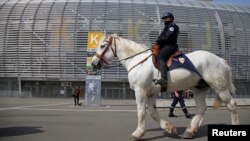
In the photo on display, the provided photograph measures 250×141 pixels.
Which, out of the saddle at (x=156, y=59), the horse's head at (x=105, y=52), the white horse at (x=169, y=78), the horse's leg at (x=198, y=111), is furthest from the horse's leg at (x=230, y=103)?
the horse's head at (x=105, y=52)

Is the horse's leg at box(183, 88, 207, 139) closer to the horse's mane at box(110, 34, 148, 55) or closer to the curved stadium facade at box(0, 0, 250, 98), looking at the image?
the horse's mane at box(110, 34, 148, 55)

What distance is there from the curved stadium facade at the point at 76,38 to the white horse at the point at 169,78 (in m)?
52.1

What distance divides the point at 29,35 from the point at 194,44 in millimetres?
29209

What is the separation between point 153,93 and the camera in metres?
8.64

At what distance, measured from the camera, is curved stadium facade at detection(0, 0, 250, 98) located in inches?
2470

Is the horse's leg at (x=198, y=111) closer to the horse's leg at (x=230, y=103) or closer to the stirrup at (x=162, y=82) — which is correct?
the horse's leg at (x=230, y=103)

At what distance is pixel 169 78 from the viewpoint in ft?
26.9

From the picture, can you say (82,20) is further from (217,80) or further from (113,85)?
(217,80)

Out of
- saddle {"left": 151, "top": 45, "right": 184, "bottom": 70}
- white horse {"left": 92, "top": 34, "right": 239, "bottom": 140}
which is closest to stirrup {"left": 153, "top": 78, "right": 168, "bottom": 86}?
white horse {"left": 92, "top": 34, "right": 239, "bottom": 140}

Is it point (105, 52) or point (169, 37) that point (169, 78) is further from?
point (105, 52)

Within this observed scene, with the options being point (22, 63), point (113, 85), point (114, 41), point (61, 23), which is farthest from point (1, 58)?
point (114, 41)

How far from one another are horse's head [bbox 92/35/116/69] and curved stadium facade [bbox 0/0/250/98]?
171ft

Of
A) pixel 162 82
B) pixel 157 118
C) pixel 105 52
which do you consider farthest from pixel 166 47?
pixel 157 118

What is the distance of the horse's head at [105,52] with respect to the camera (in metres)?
9.07
